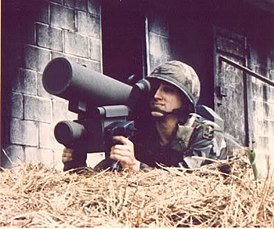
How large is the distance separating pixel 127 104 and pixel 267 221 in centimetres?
164

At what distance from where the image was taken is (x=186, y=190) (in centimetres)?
300

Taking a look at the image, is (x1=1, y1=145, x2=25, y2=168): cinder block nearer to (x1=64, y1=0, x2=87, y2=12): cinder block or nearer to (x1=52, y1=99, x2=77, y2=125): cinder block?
(x1=52, y1=99, x2=77, y2=125): cinder block

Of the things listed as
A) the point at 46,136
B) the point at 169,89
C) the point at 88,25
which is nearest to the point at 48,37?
the point at 88,25

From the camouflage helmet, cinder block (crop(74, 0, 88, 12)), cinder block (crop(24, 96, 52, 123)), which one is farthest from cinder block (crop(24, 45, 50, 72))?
the camouflage helmet

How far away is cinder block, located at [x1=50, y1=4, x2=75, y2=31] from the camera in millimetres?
5676

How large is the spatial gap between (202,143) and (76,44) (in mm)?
1907

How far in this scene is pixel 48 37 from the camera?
5578 mm

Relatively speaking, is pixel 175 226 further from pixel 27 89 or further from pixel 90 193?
pixel 27 89

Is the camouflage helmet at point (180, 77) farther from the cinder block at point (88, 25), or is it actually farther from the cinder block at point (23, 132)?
the cinder block at point (88, 25)

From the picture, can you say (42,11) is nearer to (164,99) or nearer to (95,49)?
(95,49)

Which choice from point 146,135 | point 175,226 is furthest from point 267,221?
point 146,135

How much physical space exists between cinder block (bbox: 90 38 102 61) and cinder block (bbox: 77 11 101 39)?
42mm

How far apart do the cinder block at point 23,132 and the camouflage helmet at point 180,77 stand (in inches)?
41.8

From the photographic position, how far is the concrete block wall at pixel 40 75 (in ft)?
17.1
